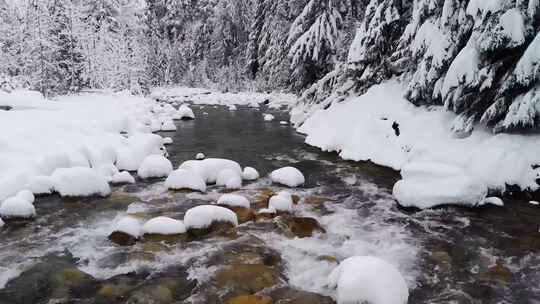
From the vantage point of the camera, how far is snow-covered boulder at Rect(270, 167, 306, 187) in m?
8.32

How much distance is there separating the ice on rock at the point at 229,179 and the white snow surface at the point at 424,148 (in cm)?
293

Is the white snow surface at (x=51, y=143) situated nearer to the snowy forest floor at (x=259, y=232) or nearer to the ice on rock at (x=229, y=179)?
the snowy forest floor at (x=259, y=232)

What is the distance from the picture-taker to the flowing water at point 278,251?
437cm

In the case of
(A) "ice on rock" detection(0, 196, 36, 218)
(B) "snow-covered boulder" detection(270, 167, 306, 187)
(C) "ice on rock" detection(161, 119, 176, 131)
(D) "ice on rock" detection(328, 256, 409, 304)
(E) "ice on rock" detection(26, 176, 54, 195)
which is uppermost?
(D) "ice on rock" detection(328, 256, 409, 304)

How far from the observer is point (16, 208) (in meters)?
6.15

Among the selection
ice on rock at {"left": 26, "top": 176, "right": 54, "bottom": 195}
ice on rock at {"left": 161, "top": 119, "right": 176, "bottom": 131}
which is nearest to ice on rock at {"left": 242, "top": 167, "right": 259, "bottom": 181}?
ice on rock at {"left": 26, "top": 176, "right": 54, "bottom": 195}

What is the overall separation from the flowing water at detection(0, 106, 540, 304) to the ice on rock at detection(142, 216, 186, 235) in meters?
0.19

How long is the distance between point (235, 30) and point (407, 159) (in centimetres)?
3407

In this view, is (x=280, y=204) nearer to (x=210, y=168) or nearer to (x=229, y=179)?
(x=229, y=179)

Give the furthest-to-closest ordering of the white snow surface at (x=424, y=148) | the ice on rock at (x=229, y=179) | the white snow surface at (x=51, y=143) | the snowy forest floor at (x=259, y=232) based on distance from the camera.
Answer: the ice on rock at (x=229, y=179)
the white snow surface at (x=51, y=143)
the white snow surface at (x=424, y=148)
the snowy forest floor at (x=259, y=232)

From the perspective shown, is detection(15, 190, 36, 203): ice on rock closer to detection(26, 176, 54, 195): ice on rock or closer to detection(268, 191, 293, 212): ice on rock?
detection(26, 176, 54, 195): ice on rock

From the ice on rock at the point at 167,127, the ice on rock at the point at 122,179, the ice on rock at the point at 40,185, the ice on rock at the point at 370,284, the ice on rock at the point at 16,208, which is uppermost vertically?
the ice on rock at the point at 370,284

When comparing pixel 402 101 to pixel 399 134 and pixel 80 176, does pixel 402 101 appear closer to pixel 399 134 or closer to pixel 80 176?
pixel 399 134

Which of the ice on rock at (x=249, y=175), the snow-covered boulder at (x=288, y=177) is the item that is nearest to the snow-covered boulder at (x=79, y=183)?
the ice on rock at (x=249, y=175)
